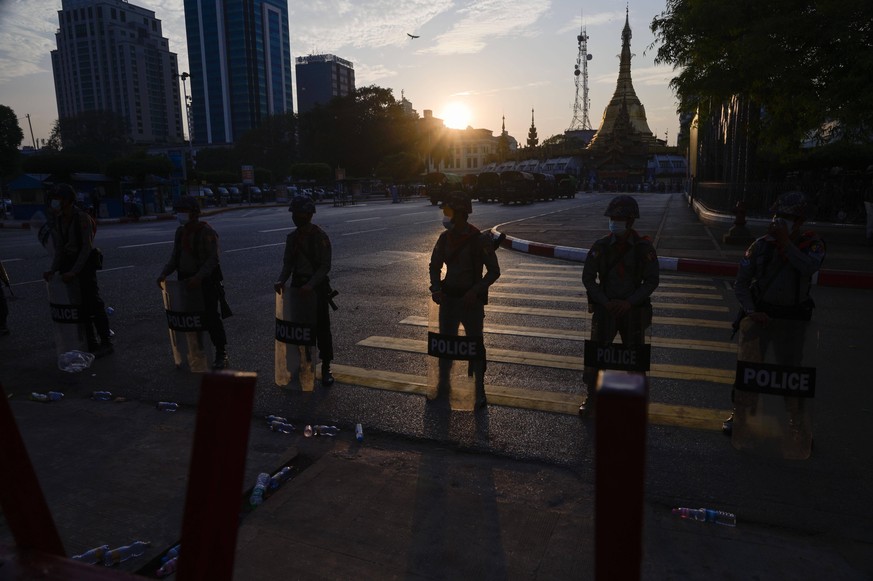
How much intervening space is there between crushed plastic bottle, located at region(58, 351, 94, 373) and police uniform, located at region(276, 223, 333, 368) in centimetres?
236

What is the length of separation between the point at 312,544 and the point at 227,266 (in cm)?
1046

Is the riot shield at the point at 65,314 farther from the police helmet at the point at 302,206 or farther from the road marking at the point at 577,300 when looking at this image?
the road marking at the point at 577,300

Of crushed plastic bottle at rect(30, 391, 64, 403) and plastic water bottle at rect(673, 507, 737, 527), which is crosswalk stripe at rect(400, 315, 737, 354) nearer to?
plastic water bottle at rect(673, 507, 737, 527)

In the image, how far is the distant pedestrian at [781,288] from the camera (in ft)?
13.3

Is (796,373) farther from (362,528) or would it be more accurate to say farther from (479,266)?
(362,528)

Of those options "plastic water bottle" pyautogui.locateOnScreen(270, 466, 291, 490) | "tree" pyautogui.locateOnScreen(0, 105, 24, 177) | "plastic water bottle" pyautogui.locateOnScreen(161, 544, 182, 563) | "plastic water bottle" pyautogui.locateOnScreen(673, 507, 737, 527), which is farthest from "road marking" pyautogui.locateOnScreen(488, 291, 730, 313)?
"tree" pyautogui.locateOnScreen(0, 105, 24, 177)

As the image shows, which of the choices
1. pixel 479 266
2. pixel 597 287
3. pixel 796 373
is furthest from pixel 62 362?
pixel 796 373

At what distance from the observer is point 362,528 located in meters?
3.25

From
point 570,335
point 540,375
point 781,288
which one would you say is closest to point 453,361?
point 540,375

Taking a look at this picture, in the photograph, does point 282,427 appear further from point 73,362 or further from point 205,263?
point 73,362

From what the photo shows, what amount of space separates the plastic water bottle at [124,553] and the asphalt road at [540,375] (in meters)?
1.81

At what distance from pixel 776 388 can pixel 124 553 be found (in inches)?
156

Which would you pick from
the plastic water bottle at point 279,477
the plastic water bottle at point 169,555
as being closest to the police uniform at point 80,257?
the plastic water bottle at point 279,477

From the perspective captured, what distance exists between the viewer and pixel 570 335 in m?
7.21
